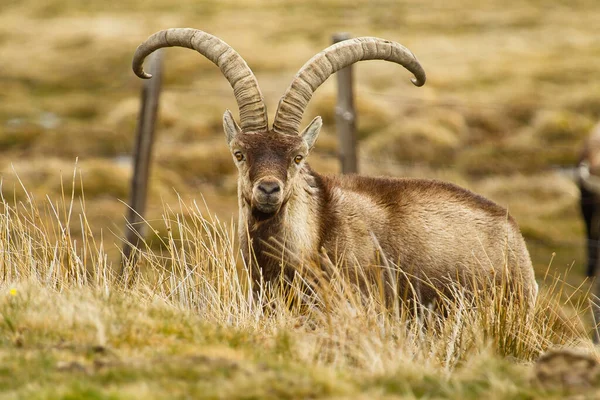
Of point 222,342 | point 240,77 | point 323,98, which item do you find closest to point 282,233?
point 240,77

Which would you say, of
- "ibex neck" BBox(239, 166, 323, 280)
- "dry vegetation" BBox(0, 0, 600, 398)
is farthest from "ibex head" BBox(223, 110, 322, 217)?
"dry vegetation" BBox(0, 0, 600, 398)

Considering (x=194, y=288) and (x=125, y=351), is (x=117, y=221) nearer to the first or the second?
(x=194, y=288)

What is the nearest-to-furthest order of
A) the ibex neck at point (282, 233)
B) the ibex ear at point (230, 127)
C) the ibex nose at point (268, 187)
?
the ibex nose at point (268, 187), the ibex neck at point (282, 233), the ibex ear at point (230, 127)

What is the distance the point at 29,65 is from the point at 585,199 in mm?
40317

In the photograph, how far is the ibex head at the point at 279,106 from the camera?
6.89 meters

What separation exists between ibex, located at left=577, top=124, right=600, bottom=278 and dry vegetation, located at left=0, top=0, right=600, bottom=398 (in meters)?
0.71

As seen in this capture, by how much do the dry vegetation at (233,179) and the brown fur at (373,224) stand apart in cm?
41

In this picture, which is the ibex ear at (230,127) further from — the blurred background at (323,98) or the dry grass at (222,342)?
the blurred background at (323,98)

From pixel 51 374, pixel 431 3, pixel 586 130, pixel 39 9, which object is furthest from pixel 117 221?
pixel 431 3

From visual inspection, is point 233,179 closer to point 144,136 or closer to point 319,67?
point 144,136

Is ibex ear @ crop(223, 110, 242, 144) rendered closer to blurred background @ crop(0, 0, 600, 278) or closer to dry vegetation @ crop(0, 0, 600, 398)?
dry vegetation @ crop(0, 0, 600, 398)

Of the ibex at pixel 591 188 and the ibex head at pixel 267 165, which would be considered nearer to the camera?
the ibex head at pixel 267 165

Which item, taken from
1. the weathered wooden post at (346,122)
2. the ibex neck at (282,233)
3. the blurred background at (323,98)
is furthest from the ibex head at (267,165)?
the weathered wooden post at (346,122)

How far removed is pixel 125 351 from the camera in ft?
15.5
